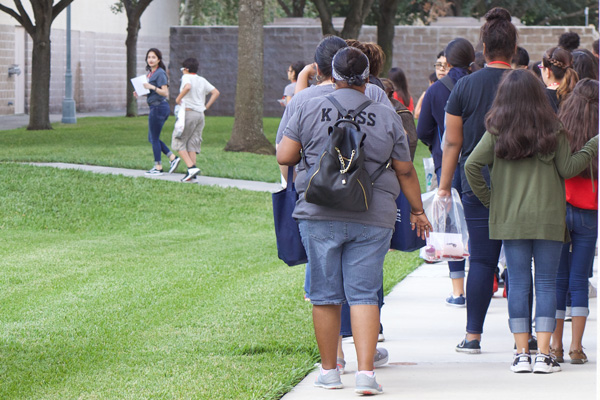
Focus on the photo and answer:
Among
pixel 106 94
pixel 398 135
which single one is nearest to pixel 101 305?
pixel 398 135

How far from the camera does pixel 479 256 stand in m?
5.84

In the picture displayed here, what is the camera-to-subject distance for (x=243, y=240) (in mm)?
10781

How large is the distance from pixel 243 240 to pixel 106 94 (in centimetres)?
3156

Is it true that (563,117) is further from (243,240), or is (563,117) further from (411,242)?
(243,240)

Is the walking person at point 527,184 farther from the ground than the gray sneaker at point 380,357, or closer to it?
farther from the ground

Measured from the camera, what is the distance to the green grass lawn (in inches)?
213

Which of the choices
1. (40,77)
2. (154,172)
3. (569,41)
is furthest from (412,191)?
(40,77)

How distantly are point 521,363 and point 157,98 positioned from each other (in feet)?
34.7

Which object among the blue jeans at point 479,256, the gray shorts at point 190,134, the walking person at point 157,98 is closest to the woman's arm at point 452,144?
the blue jeans at point 479,256

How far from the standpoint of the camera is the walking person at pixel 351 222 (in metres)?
4.98

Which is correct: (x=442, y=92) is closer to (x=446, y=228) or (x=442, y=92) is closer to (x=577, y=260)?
(x=446, y=228)

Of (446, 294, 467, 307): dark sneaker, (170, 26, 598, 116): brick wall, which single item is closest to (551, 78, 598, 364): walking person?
(446, 294, 467, 307): dark sneaker

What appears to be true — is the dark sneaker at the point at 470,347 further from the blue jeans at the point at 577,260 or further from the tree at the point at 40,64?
the tree at the point at 40,64

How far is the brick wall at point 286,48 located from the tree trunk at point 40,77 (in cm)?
1240
